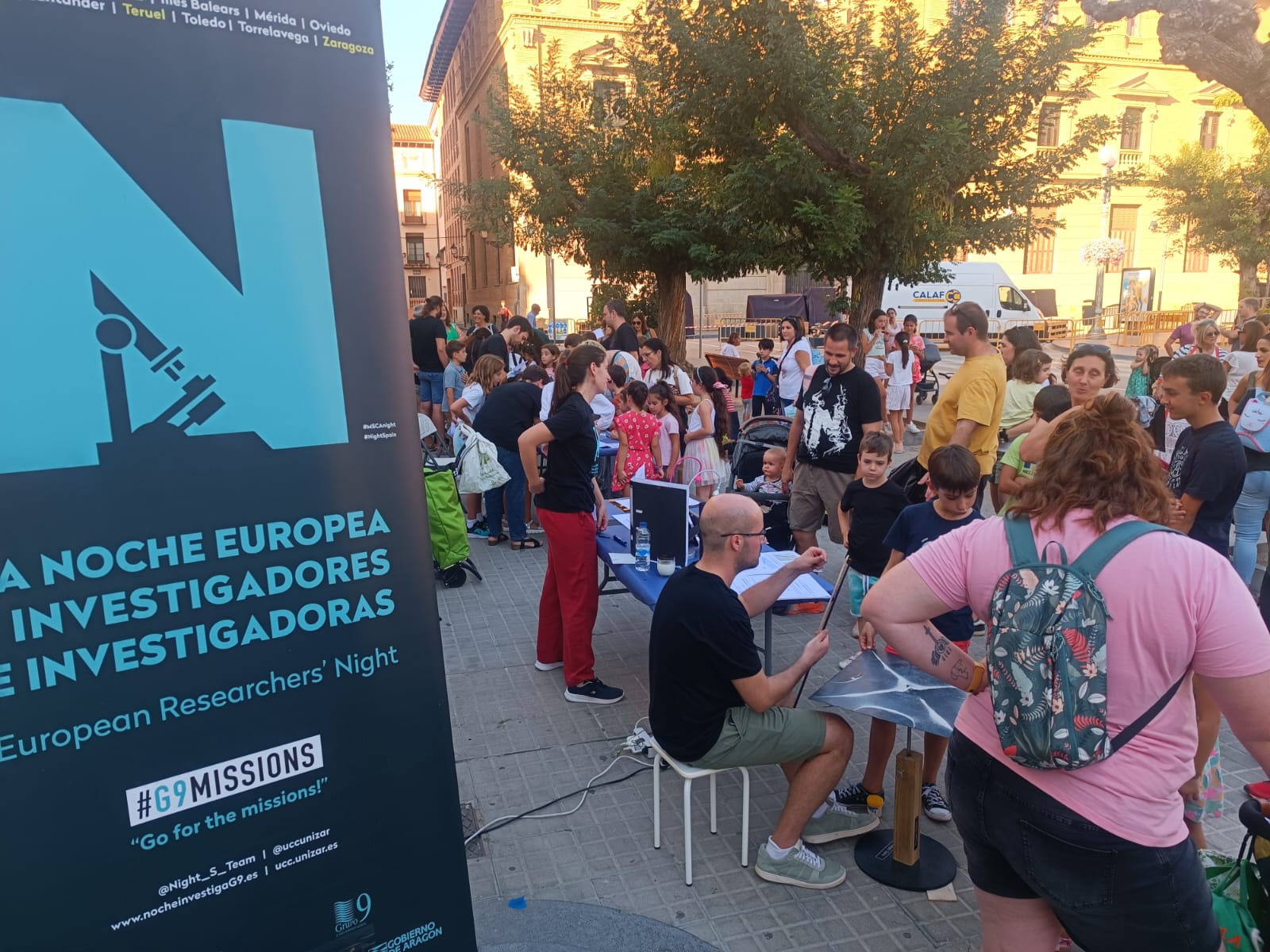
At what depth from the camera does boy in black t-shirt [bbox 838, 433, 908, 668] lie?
5223 millimetres

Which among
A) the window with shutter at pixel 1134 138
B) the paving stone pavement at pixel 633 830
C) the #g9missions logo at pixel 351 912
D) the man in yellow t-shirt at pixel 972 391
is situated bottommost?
the paving stone pavement at pixel 633 830

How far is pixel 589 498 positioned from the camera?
16.4 feet

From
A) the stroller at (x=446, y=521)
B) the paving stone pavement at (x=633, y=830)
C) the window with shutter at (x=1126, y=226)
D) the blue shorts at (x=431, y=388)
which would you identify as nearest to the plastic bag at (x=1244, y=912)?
the paving stone pavement at (x=633, y=830)

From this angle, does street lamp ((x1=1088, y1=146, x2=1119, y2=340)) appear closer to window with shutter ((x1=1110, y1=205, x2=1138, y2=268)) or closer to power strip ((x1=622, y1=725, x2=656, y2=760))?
window with shutter ((x1=1110, y1=205, x2=1138, y2=268))

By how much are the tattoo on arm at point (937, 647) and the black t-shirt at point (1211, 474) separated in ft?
8.06

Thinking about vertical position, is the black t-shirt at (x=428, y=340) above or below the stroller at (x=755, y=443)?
above

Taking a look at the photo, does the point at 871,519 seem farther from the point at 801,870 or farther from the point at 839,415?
the point at 801,870

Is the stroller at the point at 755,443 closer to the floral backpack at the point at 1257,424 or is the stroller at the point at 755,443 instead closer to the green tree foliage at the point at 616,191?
the floral backpack at the point at 1257,424

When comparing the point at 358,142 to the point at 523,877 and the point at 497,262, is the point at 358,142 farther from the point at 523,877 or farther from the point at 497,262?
the point at 497,262

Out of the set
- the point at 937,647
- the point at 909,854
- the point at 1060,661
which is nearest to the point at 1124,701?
the point at 1060,661

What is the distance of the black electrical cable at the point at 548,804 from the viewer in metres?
3.90

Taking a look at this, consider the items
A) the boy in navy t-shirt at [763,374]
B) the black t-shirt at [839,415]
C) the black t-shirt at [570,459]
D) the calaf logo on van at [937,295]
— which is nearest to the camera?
the black t-shirt at [570,459]

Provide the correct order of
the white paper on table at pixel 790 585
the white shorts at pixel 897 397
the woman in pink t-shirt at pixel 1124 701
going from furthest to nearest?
the white shorts at pixel 897 397 < the white paper on table at pixel 790 585 < the woman in pink t-shirt at pixel 1124 701

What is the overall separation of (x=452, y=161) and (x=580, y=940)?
57501 millimetres
